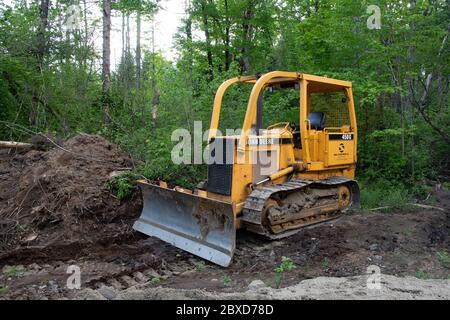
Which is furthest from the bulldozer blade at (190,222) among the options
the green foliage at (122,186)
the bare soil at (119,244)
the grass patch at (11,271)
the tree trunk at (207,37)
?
the tree trunk at (207,37)

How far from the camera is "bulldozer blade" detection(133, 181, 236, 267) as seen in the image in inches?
226

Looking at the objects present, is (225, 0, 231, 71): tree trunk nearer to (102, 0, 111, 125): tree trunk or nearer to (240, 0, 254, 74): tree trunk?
(240, 0, 254, 74): tree trunk

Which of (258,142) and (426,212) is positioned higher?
(258,142)

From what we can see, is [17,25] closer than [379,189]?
No

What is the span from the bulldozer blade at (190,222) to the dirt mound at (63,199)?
626 millimetres

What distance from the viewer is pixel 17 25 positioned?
11148 mm

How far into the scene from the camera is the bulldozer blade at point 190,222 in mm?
5730

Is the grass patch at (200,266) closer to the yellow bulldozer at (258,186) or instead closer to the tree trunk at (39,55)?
the yellow bulldozer at (258,186)

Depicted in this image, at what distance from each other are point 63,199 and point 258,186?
11.7 ft

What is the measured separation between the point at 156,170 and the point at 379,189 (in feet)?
17.3

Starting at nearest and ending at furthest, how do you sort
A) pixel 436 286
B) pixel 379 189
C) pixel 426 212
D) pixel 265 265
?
pixel 436 286 → pixel 265 265 → pixel 426 212 → pixel 379 189

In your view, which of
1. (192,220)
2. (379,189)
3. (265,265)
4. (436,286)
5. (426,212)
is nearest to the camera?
(436,286)

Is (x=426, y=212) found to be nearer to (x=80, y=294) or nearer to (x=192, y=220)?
(x=192, y=220)

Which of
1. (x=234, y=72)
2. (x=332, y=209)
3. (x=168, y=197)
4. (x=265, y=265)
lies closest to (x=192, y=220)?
(x=168, y=197)
